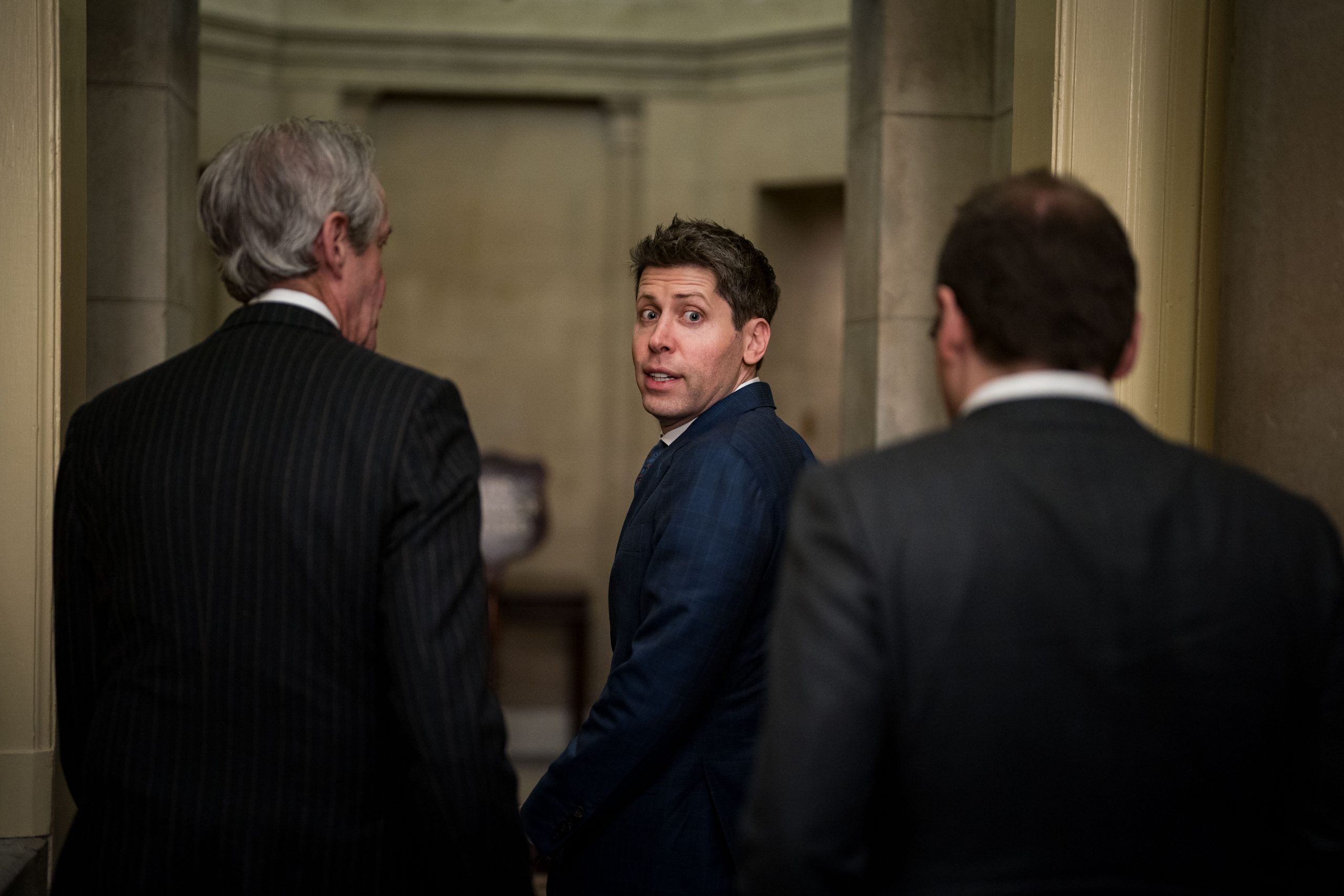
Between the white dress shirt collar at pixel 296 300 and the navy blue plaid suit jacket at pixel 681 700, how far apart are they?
73 centimetres

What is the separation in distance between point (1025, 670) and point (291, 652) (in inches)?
35.9

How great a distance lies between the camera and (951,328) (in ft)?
4.71

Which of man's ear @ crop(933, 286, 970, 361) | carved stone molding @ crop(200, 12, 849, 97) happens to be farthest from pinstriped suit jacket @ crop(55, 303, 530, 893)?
carved stone molding @ crop(200, 12, 849, 97)

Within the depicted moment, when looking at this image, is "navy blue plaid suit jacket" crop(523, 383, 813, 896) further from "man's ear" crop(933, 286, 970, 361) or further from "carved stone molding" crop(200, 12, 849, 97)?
"carved stone molding" crop(200, 12, 849, 97)

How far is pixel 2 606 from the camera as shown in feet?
8.43

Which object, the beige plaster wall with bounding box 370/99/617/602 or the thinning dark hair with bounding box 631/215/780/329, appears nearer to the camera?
the thinning dark hair with bounding box 631/215/780/329

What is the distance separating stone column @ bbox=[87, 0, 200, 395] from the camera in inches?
143

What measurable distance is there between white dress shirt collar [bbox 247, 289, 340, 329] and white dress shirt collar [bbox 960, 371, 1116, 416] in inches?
35.4

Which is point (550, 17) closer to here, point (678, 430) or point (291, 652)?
point (678, 430)

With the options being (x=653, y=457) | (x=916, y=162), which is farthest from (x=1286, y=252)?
(x=916, y=162)

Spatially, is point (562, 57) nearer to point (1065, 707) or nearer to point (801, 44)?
point (801, 44)

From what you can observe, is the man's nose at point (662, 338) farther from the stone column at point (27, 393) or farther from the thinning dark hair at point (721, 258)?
the stone column at point (27, 393)

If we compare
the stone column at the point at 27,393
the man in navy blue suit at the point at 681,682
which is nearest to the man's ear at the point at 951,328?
the man in navy blue suit at the point at 681,682

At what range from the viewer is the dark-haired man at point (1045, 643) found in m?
1.30
